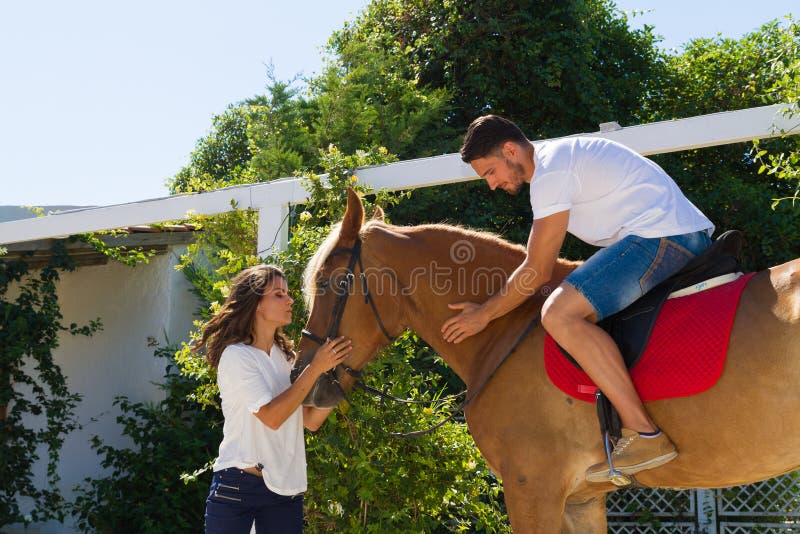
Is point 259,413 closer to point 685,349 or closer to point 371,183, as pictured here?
Result: point 685,349

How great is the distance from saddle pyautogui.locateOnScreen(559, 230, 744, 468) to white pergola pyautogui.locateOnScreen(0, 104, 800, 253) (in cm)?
146

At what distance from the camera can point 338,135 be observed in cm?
995

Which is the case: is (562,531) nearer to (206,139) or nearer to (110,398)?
(110,398)

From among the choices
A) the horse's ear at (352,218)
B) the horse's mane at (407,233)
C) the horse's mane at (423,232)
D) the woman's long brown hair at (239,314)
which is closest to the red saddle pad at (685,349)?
the horse's mane at (423,232)

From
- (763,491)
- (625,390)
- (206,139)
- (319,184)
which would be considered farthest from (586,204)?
(206,139)

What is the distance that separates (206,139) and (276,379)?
48.2ft

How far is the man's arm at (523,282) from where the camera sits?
2881 millimetres

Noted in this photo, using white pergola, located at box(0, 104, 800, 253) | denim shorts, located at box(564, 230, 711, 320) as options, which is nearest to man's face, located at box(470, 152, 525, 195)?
denim shorts, located at box(564, 230, 711, 320)

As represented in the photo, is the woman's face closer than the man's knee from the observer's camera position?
No

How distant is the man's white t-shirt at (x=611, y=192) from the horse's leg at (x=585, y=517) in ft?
3.83

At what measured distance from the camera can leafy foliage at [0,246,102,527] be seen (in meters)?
6.70

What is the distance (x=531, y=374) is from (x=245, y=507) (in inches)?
54.6

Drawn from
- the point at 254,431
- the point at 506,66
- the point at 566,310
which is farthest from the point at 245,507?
the point at 506,66

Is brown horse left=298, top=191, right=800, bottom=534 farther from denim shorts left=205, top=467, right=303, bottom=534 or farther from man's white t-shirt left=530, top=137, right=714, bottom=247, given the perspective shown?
denim shorts left=205, top=467, right=303, bottom=534
